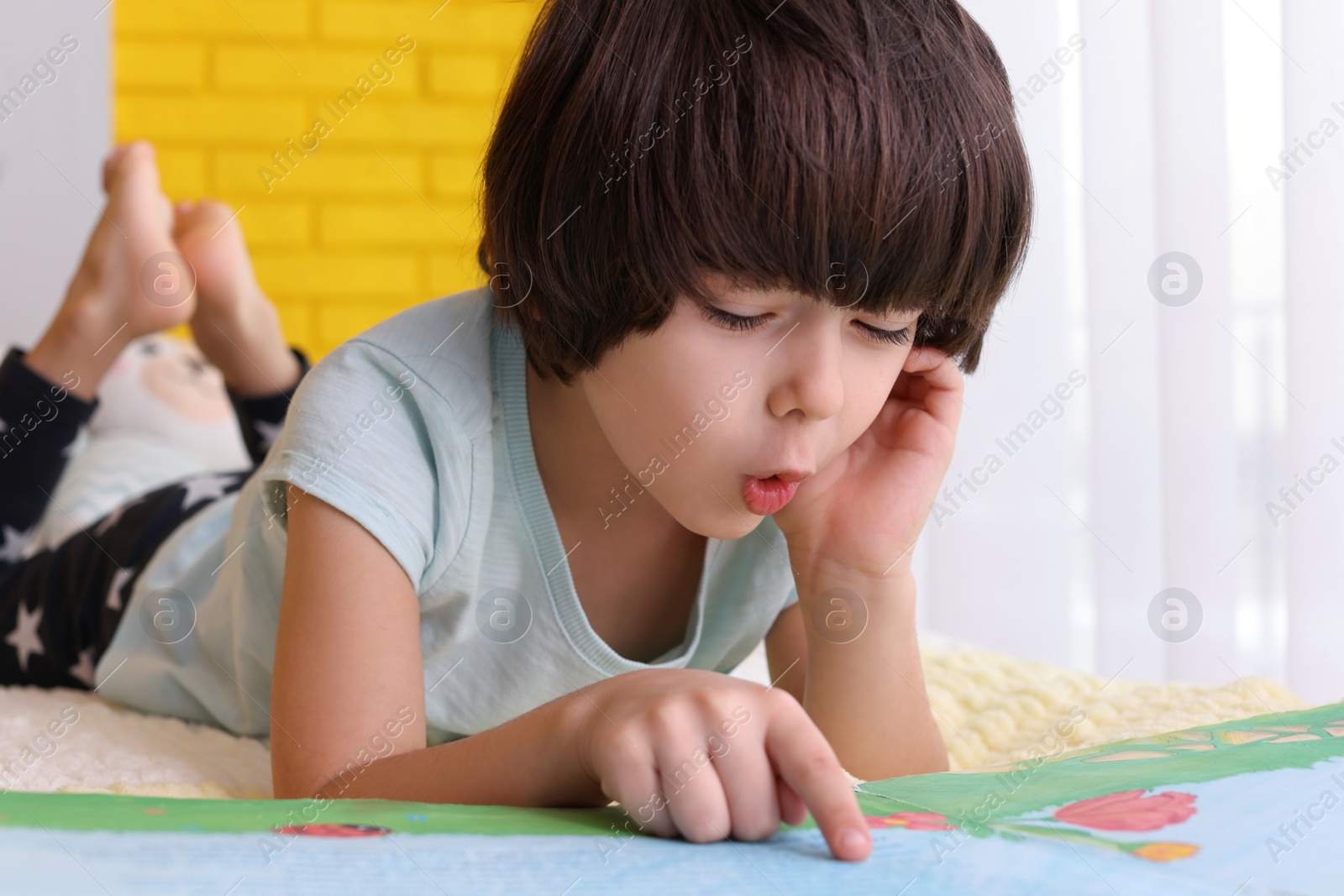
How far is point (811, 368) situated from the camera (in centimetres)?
64

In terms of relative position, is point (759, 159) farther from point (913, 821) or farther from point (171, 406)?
point (171, 406)

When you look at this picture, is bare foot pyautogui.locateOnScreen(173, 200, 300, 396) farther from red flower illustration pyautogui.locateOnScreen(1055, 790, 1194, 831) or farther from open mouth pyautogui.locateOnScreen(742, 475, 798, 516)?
red flower illustration pyautogui.locateOnScreen(1055, 790, 1194, 831)

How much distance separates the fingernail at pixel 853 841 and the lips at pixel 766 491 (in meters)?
0.29

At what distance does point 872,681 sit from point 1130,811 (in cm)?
33

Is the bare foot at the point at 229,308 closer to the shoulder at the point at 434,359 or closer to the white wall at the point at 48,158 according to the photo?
the shoulder at the point at 434,359

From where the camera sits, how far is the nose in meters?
0.64

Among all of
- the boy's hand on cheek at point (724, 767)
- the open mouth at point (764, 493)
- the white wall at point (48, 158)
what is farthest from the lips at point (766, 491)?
the white wall at point (48, 158)

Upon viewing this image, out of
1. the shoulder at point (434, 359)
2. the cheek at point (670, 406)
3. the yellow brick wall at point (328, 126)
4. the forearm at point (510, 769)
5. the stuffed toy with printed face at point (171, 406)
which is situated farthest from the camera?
the yellow brick wall at point (328, 126)

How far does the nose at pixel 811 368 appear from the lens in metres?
0.64

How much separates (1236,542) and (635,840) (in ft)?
3.98

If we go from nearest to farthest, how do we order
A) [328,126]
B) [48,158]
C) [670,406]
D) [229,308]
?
[670,406] < [229,308] < [48,158] < [328,126]

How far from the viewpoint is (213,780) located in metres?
0.82

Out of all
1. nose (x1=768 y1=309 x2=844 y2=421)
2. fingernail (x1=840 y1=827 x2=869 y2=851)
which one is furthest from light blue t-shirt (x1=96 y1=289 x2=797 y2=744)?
fingernail (x1=840 y1=827 x2=869 y2=851)

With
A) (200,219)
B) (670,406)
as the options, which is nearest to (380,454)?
(670,406)
